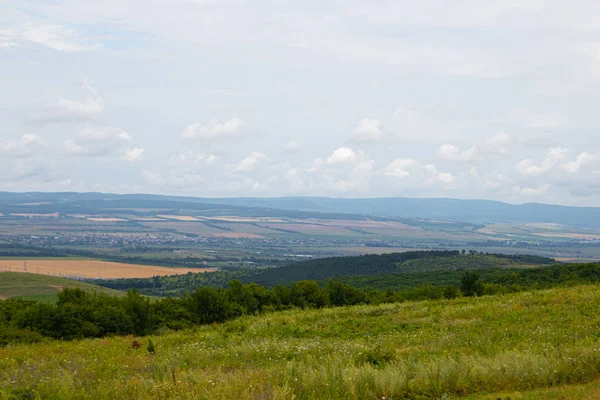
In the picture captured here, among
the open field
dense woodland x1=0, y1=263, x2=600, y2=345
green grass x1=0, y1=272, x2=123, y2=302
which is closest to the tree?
dense woodland x1=0, y1=263, x2=600, y2=345

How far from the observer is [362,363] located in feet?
48.8

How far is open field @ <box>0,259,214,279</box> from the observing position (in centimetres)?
13338

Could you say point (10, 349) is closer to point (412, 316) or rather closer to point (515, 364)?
point (412, 316)

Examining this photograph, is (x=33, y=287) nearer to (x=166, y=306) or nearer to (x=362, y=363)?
(x=166, y=306)

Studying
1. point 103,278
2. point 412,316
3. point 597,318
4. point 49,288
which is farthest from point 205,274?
point 597,318

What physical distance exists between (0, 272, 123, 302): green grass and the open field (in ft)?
90.5

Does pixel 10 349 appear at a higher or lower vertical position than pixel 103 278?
higher

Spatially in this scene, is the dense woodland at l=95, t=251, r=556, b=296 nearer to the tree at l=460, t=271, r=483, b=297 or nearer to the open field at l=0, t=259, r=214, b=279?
the open field at l=0, t=259, r=214, b=279

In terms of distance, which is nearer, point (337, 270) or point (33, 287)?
point (33, 287)

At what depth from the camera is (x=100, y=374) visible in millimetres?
14227

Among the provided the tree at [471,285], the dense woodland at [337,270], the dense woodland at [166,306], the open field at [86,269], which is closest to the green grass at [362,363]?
the dense woodland at [166,306]

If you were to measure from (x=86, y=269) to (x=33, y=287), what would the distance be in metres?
59.8

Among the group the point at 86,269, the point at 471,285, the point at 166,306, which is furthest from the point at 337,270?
the point at 166,306

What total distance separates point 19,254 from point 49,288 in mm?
100607
